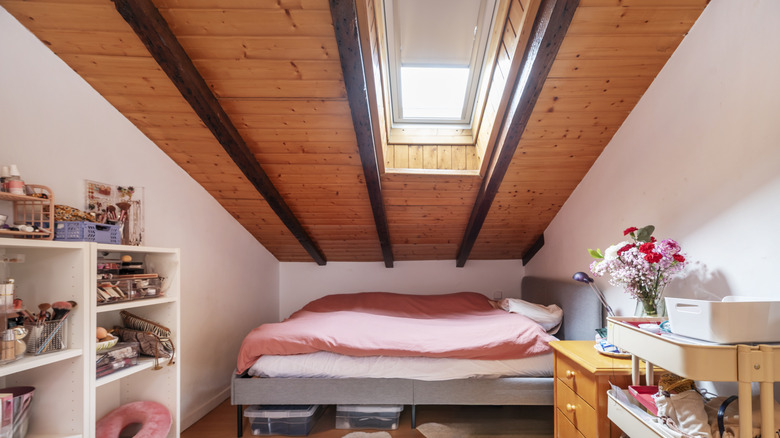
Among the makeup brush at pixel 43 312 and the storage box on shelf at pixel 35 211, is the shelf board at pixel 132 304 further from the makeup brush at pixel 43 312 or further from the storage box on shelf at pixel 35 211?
the storage box on shelf at pixel 35 211

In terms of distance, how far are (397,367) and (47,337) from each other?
1.75 metres

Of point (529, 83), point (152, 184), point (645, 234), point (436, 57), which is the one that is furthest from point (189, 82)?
point (645, 234)

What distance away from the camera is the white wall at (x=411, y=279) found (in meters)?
4.43

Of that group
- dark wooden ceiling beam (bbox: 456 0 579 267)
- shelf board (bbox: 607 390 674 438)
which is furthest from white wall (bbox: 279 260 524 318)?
shelf board (bbox: 607 390 674 438)

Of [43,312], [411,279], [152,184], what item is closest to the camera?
[43,312]

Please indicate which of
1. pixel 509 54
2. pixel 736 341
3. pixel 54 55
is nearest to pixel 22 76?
pixel 54 55

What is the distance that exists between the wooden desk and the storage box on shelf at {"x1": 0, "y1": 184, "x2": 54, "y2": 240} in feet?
7.66

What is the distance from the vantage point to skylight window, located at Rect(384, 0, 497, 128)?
2.48m

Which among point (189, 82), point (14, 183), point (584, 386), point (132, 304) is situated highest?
point (189, 82)

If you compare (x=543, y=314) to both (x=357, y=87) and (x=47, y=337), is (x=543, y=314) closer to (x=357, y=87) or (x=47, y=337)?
(x=357, y=87)

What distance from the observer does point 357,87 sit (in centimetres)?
209

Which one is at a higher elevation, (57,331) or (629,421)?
(57,331)

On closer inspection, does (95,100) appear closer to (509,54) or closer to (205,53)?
(205,53)

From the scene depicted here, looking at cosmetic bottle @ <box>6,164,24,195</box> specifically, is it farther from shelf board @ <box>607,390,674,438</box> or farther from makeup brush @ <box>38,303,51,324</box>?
shelf board @ <box>607,390,674,438</box>
